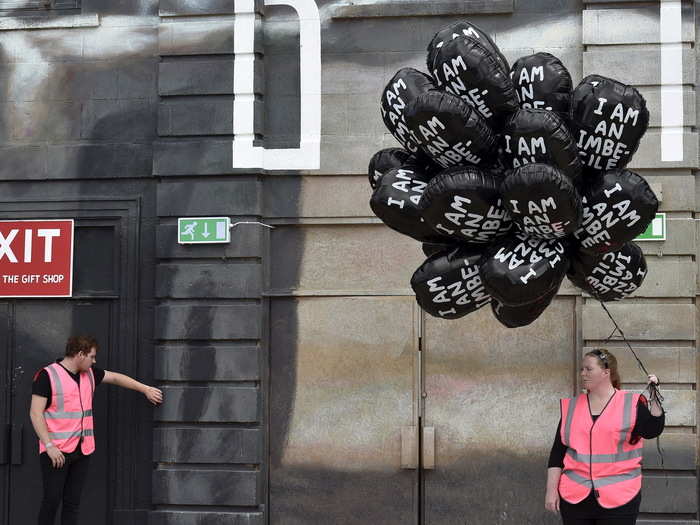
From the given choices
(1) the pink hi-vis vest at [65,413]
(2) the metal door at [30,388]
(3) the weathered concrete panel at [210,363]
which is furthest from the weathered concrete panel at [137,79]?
(1) the pink hi-vis vest at [65,413]

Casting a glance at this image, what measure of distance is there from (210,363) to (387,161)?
3.66 meters

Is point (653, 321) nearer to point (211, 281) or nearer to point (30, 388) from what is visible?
point (211, 281)

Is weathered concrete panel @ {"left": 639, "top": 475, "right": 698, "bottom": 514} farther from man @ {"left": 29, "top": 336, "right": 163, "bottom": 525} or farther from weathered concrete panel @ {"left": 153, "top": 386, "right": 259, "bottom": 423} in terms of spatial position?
man @ {"left": 29, "top": 336, "right": 163, "bottom": 525}

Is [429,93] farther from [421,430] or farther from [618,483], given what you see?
[421,430]

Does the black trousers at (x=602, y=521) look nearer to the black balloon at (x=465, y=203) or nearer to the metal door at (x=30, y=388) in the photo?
the black balloon at (x=465, y=203)

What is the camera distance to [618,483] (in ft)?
22.1

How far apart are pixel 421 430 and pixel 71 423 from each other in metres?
2.66

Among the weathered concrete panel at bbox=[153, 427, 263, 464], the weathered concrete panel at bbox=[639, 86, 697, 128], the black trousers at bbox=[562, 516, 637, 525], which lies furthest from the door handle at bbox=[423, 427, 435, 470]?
the weathered concrete panel at bbox=[639, 86, 697, 128]

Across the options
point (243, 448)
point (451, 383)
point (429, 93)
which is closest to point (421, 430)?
point (451, 383)

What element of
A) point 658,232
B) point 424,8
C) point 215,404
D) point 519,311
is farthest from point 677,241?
point 215,404

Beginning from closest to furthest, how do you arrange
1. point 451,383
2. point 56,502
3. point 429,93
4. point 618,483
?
point 429,93, point 618,483, point 56,502, point 451,383

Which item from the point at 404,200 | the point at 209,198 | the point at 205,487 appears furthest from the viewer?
the point at 209,198

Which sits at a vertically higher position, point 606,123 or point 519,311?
point 606,123

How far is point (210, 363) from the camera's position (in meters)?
9.73
